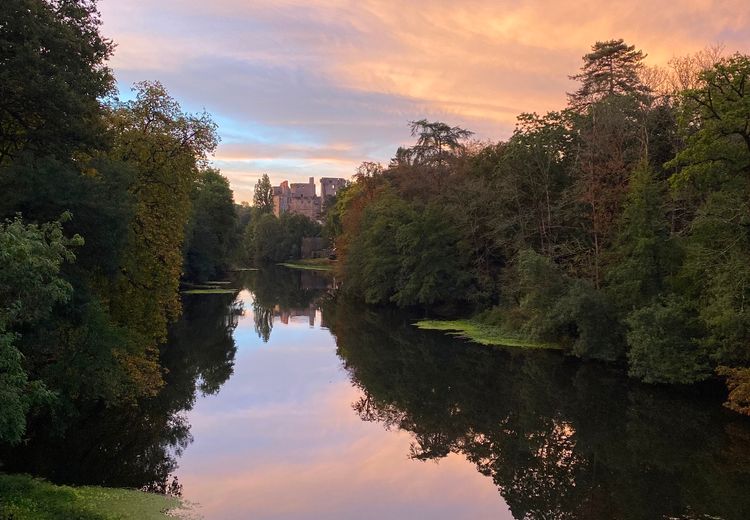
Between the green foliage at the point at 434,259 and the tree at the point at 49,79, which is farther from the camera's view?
the green foliage at the point at 434,259

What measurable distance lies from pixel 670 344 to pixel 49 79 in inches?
890

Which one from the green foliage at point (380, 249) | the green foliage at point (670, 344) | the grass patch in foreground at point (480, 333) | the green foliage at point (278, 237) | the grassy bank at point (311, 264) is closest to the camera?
the green foliage at point (670, 344)

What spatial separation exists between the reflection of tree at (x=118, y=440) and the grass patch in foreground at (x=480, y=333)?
Answer: 1493 cm

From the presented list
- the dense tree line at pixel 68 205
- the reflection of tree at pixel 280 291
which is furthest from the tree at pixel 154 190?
the reflection of tree at pixel 280 291

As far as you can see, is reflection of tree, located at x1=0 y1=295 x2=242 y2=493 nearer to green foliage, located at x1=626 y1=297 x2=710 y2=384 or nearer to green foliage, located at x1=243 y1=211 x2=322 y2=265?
green foliage, located at x1=626 y1=297 x2=710 y2=384

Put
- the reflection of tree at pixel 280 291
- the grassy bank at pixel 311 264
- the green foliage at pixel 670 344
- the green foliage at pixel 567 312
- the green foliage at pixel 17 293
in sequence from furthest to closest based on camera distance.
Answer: the grassy bank at pixel 311 264 → the reflection of tree at pixel 280 291 → the green foliage at pixel 567 312 → the green foliage at pixel 670 344 → the green foliage at pixel 17 293

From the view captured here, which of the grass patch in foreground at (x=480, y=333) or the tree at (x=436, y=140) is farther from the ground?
the tree at (x=436, y=140)

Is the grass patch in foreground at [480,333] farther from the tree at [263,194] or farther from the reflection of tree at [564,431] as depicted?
the tree at [263,194]

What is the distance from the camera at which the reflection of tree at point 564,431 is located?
14.6m

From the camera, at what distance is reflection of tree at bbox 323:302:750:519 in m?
14.6

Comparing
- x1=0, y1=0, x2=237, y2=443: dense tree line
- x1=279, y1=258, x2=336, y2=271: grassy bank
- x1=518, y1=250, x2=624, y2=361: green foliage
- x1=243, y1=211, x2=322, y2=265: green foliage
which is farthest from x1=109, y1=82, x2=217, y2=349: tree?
x1=243, y1=211, x2=322, y2=265: green foliage

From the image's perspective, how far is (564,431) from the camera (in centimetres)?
2000

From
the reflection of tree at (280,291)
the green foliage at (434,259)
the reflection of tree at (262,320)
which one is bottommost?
the reflection of tree at (262,320)

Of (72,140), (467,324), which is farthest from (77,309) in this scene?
(467,324)
